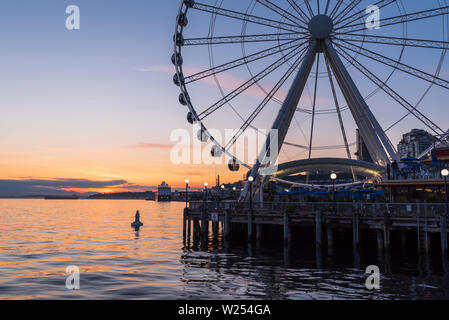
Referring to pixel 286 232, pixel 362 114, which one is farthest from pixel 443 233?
pixel 362 114

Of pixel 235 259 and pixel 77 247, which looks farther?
pixel 77 247

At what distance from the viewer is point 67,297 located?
20.2 meters

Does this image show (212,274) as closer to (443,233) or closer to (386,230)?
(386,230)

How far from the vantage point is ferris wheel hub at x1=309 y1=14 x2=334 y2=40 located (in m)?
44.7

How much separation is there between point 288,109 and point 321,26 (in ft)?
30.2

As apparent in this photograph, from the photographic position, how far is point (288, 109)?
44.4 metres

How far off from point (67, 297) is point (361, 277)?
15.2m

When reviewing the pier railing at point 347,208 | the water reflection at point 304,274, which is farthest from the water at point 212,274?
the pier railing at point 347,208

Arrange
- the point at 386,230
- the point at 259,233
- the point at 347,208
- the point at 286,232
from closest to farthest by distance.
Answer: the point at 386,230 → the point at 347,208 → the point at 286,232 → the point at 259,233

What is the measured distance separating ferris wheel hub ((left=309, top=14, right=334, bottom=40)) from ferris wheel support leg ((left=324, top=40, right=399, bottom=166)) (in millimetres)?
1081

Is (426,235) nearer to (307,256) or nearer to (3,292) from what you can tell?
(307,256)

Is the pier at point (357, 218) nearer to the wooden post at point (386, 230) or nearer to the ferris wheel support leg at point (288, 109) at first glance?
the wooden post at point (386, 230)
